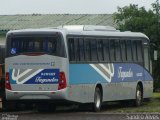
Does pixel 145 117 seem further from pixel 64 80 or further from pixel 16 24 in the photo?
pixel 16 24

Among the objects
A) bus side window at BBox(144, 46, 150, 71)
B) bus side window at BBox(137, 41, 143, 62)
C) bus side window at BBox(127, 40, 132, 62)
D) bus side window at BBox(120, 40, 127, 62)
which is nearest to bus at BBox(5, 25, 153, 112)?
bus side window at BBox(120, 40, 127, 62)

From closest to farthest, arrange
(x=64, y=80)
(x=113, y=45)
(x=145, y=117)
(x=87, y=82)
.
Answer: (x=145, y=117)
(x=64, y=80)
(x=87, y=82)
(x=113, y=45)

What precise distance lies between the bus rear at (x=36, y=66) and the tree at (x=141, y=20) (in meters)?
22.7

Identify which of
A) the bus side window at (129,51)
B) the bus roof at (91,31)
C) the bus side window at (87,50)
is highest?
the bus roof at (91,31)

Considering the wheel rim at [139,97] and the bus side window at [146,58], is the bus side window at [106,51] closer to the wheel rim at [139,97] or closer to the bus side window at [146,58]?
the wheel rim at [139,97]

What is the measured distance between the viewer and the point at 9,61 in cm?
2720

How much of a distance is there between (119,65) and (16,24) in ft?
94.9

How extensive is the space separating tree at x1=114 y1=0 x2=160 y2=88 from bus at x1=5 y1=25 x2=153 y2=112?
1966cm

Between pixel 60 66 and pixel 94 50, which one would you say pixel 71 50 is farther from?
pixel 94 50

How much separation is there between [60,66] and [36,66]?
0.89 m

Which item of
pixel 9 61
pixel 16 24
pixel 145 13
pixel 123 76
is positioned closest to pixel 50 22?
pixel 16 24

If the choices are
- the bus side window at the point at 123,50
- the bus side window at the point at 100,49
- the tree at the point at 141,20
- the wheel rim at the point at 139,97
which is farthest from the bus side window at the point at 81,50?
the tree at the point at 141,20

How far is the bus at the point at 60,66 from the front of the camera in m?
26.6

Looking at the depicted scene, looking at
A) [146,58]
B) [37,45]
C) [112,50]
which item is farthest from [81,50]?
[146,58]
